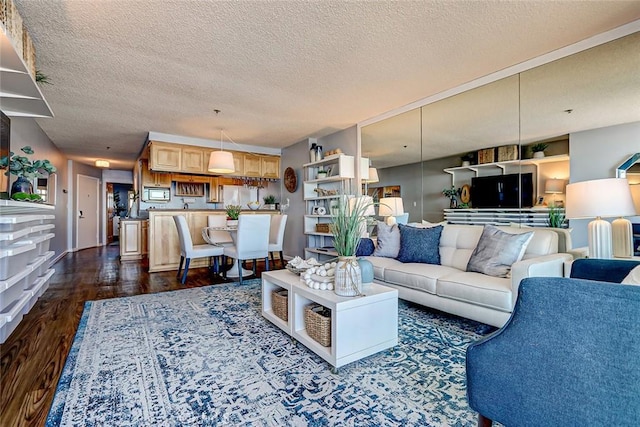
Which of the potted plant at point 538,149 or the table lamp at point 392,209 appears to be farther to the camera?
the table lamp at point 392,209

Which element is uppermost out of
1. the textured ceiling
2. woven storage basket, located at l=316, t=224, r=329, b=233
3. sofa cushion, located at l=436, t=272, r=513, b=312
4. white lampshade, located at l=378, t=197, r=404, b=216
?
the textured ceiling

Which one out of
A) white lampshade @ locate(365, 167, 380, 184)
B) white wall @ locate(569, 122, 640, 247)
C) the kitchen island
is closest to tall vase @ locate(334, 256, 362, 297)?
white wall @ locate(569, 122, 640, 247)

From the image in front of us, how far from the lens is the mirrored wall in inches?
96.1

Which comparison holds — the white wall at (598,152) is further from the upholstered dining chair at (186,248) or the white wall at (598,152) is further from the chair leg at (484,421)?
the upholstered dining chair at (186,248)

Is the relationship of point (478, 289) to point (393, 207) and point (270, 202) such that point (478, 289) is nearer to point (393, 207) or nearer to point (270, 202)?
point (393, 207)

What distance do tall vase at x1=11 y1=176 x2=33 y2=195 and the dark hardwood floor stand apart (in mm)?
1102

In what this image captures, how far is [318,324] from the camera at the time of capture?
1.93m

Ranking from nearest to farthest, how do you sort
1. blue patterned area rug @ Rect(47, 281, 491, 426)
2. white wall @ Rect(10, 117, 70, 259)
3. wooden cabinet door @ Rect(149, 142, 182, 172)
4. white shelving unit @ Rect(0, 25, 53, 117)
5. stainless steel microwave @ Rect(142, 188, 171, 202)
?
blue patterned area rug @ Rect(47, 281, 491, 426)
white shelving unit @ Rect(0, 25, 53, 117)
white wall @ Rect(10, 117, 70, 259)
wooden cabinet door @ Rect(149, 142, 182, 172)
stainless steel microwave @ Rect(142, 188, 171, 202)

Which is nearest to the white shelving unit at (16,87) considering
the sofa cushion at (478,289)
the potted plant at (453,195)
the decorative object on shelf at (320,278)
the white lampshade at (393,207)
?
the decorative object on shelf at (320,278)

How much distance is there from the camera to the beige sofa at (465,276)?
→ 2090 millimetres

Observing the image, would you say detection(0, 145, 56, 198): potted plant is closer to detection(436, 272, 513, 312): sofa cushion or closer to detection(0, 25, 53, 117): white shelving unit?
detection(0, 25, 53, 117): white shelving unit

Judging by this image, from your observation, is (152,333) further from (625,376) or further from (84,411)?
(625,376)

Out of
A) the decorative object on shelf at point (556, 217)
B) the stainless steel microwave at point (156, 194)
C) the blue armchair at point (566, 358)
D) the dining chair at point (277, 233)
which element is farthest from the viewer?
the stainless steel microwave at point (156, 194)

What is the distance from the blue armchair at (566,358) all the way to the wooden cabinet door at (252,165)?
5.61 m
